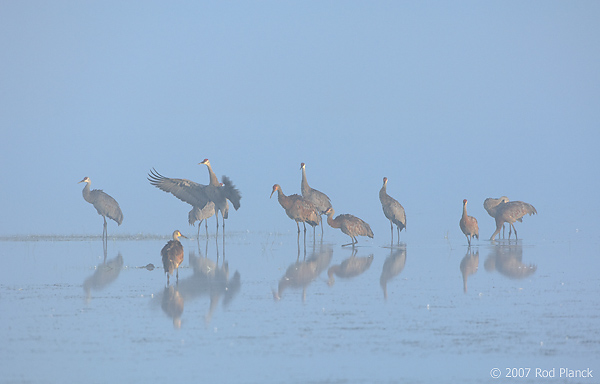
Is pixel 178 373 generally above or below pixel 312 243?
below

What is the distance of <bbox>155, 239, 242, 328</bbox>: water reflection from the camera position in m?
9.52

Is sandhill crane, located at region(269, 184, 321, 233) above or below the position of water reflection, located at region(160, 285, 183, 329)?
above

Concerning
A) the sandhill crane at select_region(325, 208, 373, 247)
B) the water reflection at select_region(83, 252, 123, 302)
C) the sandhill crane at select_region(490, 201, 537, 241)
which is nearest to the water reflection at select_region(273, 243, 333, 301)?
the sandhill crane at select_region(325, 208, 373, 247)

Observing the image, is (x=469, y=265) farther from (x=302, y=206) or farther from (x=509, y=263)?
(x=302, y=206)

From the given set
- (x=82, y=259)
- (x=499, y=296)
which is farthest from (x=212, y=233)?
(x=499, y=296)

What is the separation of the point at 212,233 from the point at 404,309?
12.9m

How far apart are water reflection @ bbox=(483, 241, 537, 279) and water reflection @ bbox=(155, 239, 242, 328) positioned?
406 centimetres

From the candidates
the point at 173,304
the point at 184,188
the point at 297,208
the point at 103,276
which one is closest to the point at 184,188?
the point at 184,188

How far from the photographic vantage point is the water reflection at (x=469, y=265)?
40.2ft

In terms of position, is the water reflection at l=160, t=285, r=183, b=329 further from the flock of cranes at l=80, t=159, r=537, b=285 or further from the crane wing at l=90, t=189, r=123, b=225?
the crane wing at l=90, t=189, r=123, b=225

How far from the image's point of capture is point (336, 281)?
11.8 m

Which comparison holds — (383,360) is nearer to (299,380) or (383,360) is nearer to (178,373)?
(299,380)

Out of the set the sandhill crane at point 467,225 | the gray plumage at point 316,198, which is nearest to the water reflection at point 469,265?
the sandhill crane at point 467,225

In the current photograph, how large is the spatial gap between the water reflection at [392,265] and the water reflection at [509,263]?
4.64 feet
